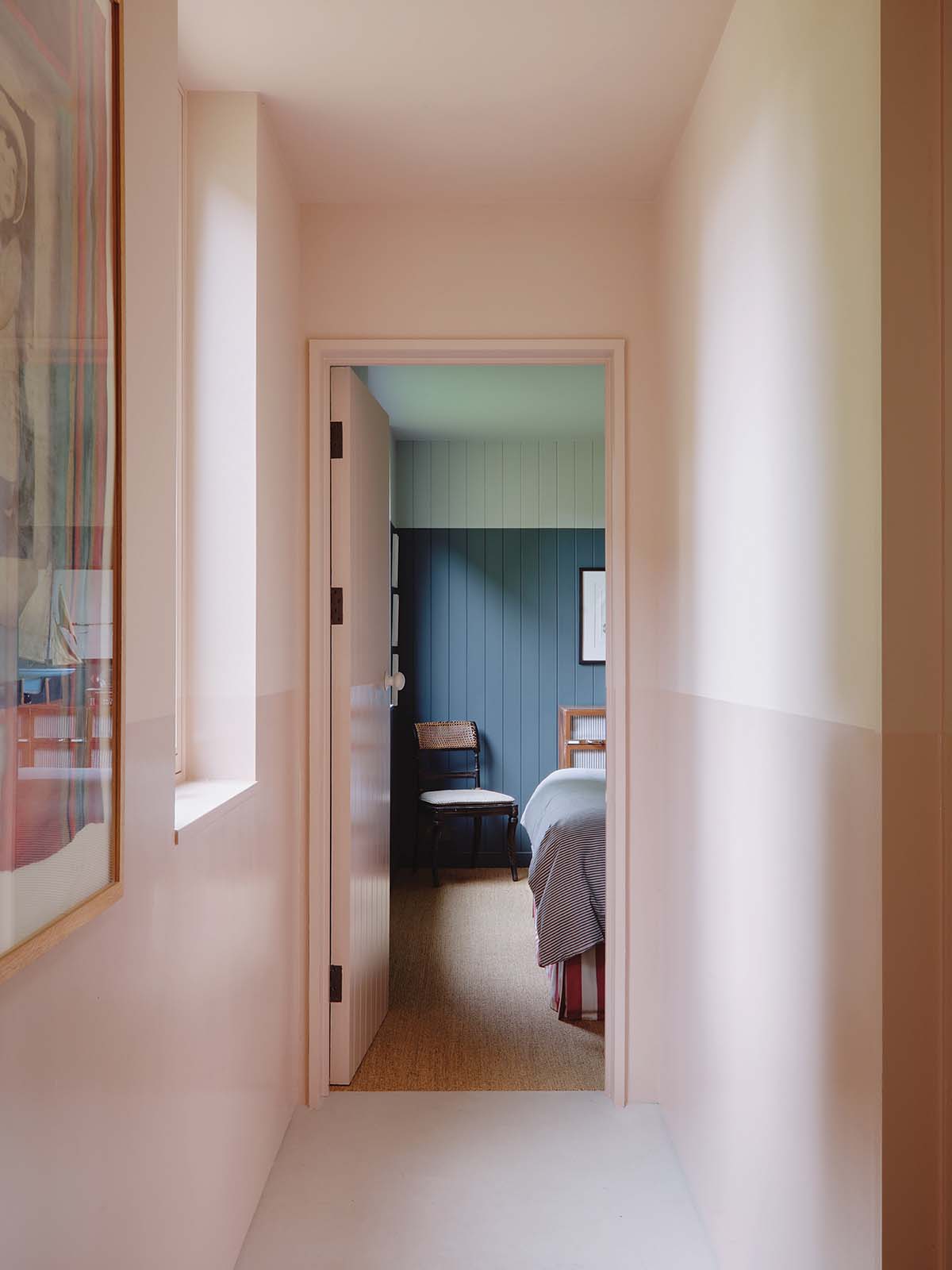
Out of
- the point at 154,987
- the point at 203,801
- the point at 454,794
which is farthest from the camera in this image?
the point at 454,794

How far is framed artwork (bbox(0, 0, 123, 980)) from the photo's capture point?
99 centimetres

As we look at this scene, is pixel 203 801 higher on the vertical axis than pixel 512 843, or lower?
higher

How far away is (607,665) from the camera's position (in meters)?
2.88

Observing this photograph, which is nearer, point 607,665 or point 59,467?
point 59,467

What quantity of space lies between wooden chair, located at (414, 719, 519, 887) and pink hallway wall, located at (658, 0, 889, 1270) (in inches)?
122

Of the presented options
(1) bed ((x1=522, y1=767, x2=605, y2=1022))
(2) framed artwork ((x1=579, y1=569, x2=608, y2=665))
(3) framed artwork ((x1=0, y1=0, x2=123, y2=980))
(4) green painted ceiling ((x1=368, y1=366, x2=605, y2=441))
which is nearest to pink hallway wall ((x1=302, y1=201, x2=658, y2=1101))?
(1) bed ((x1=522, y1=767, x2=605, y2=1022))

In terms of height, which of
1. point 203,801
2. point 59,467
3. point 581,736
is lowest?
point 581,736

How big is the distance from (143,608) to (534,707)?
15.5 ft

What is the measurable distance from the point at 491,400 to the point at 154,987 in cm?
396

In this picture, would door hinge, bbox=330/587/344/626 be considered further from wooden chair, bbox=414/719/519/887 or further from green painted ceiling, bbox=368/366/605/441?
wooden chair, bbox=414/719/519/887

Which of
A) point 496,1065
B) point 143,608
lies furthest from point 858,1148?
point 496,1065

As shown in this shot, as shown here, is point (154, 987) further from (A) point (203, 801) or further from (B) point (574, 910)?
(B) point (574, 910)

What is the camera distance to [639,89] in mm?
2307

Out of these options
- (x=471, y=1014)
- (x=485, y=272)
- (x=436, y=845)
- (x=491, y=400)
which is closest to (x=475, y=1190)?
(x=471, y=1014)
